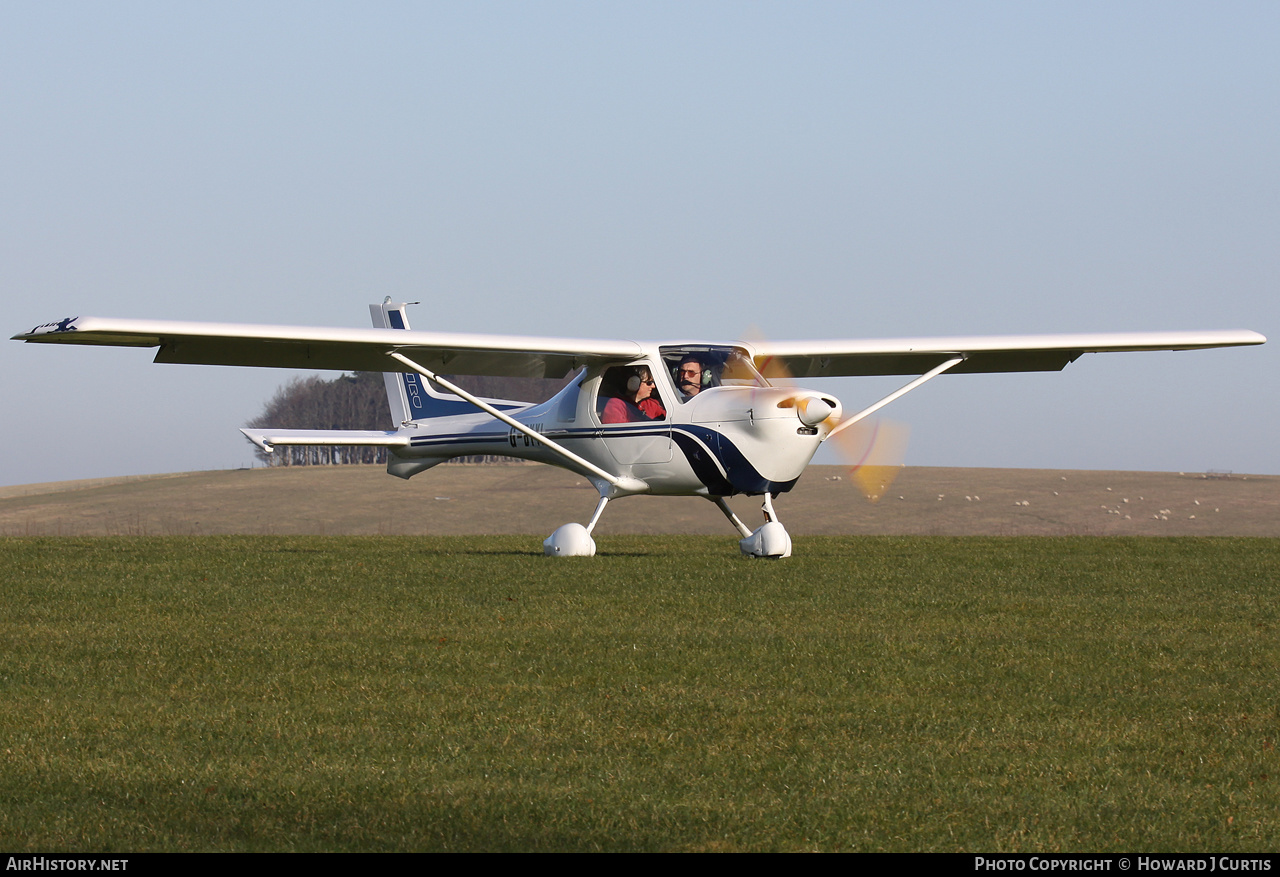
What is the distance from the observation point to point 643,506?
28.8 m

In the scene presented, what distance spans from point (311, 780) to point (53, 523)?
89.9ft

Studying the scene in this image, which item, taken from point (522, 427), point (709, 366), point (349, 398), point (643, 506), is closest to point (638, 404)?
point (709, 366)

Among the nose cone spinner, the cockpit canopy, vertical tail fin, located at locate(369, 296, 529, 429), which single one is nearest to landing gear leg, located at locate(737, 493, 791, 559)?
the nose cone spinner

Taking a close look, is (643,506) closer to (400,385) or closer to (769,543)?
(400,385)

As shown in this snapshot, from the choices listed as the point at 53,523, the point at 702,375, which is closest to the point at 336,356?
the point at 702,375

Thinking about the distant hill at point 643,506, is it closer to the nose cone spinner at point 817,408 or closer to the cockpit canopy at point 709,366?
the cockpit canopy at point 709,366

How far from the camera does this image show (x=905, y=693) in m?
6.61

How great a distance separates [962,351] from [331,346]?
25.9 ft

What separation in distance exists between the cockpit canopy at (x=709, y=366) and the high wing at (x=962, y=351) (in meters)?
0.56

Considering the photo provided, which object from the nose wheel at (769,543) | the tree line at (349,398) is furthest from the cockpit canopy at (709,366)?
the tree line at (349,398)

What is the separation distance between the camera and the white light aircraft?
47.8ft

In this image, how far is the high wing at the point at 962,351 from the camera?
17172 mm

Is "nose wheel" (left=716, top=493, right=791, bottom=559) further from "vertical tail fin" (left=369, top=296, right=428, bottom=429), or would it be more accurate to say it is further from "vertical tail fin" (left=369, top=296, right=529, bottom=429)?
"vertical tail fin" (left=369, top=296, right=428, bottom=429)

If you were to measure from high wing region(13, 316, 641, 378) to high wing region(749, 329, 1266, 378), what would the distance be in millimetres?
2503
